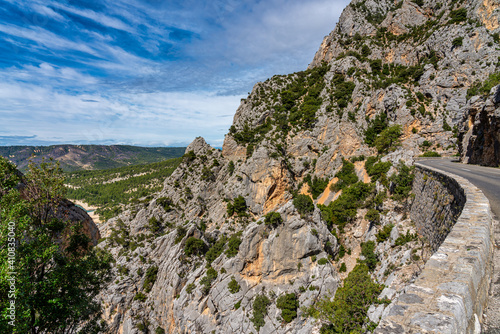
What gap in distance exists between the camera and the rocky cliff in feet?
70.7

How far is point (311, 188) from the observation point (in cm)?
3809

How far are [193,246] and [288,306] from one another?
701 inches

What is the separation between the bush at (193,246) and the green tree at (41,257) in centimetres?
1990

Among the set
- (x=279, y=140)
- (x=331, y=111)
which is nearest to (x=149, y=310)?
(x=279, y=140)

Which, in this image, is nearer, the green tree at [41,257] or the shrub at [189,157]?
the green tree at [41,257]

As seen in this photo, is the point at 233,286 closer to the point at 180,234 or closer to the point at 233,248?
the point at 233,248

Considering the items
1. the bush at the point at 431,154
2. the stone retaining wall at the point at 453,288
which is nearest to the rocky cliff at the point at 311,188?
the bush at the point at 431,154

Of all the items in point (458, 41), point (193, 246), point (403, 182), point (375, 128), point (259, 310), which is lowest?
point (259, 310)

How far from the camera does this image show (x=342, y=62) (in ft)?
164

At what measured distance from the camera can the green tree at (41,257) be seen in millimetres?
7477

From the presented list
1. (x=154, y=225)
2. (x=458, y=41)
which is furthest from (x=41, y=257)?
(x=458, y=41)

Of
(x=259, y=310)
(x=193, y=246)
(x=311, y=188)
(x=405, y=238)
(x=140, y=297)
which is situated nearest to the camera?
(x=405, y=238)

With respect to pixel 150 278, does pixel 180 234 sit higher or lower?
higher

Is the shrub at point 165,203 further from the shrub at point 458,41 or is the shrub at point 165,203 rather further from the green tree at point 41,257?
the shrub at point 458,41
